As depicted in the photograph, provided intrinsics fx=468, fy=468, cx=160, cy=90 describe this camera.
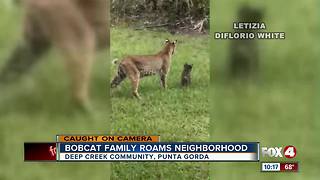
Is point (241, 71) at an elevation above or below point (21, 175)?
above

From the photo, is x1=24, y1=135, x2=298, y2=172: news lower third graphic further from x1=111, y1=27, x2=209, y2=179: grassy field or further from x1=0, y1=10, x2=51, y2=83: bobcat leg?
x1=0, y1=10, x2=51, y2=83: bobcat leg

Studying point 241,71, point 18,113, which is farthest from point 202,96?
point 18,113

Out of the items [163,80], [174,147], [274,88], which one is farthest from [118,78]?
[274,88]

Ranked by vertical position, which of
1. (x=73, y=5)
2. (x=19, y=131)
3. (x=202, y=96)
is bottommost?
(x=19, y=131)

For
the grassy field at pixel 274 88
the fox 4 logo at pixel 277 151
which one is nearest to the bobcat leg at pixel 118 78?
the grassy field at pixel 274 88

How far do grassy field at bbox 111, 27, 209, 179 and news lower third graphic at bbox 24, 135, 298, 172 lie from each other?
2.5 inches

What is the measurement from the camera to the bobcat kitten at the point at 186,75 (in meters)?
4.01

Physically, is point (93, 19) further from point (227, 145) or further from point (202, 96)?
point (227, 145)

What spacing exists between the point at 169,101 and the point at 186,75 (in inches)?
10.5

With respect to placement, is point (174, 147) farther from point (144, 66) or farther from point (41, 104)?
point (41, 104)

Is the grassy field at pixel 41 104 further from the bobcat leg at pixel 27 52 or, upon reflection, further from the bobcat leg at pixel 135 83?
the bobcat leg at pixel 135 83

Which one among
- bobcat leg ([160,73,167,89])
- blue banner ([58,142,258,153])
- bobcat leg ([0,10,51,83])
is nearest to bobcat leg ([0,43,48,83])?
bobcat leg ([0,10,51,83])

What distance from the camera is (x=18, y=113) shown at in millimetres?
4020

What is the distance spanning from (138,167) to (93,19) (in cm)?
133
